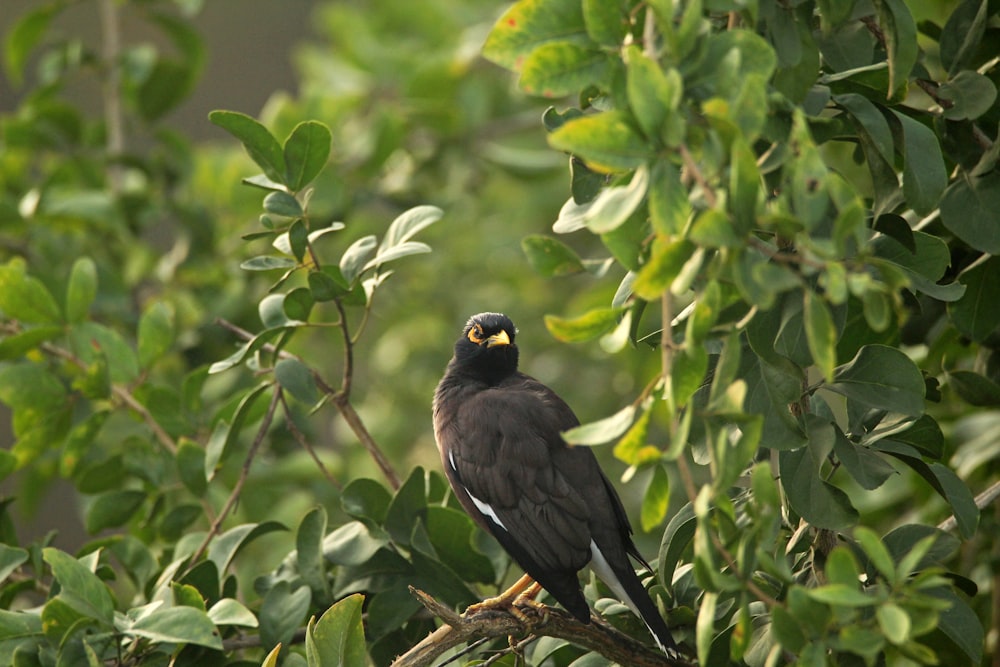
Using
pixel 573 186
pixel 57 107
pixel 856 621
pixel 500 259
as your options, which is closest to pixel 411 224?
pixel 573 186

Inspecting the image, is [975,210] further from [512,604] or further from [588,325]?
[512,604]

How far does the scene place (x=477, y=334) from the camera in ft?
11.0

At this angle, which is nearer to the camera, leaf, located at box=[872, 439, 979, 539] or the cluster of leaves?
the cluster of leaves

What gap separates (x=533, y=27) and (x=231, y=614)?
50.3 inches

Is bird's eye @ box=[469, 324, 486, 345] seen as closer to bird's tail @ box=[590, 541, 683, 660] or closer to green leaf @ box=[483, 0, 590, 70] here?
bird's tail @ box=[590, 541, 683, 660]

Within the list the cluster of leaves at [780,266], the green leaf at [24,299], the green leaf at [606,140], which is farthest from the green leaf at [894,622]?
the green leaf at [24,299]

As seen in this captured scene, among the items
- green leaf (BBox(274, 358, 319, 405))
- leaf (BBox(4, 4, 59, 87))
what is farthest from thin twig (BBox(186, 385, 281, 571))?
leaf (BBox(4, 4, 59, 87))

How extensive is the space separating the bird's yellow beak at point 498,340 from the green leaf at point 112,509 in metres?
1.07

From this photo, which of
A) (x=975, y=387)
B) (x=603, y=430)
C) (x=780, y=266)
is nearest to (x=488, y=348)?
(x=975, y=387)

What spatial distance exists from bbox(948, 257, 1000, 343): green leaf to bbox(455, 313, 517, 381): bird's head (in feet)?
4.58

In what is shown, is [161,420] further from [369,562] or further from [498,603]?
[498,603]

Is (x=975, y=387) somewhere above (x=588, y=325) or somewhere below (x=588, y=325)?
below

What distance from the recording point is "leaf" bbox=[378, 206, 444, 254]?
231cm

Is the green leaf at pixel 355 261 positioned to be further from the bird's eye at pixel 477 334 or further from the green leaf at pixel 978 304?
the green leaf at pixel 978 304
